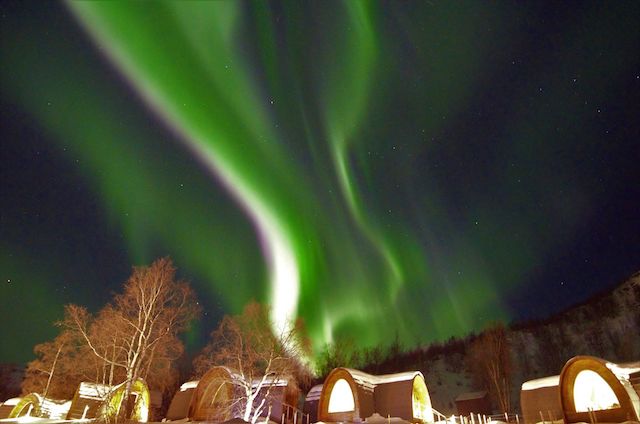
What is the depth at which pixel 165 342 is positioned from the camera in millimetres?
30328

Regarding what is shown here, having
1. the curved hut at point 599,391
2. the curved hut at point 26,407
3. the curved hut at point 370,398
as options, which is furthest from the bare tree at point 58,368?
the curved hut at point 599,391

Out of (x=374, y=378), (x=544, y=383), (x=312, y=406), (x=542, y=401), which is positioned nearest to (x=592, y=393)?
(x=542, y=401)

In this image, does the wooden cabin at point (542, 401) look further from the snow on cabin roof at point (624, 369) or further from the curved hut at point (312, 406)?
the curved hut at point (312, 406)

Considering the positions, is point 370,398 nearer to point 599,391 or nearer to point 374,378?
point 374,378

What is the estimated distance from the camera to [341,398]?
111ft

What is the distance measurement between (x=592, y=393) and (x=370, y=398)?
1506cm

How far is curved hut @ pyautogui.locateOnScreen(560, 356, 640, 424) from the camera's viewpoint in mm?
25359

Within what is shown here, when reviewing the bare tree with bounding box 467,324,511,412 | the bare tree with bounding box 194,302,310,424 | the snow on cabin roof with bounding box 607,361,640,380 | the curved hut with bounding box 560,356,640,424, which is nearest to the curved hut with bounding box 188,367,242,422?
the bare tree with bounding box 194,302,310,424

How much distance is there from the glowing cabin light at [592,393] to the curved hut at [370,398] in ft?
36.5

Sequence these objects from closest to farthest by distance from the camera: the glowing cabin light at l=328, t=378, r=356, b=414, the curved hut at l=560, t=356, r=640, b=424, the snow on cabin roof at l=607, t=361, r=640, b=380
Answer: the curved hut at l=560, t=356, r=640, b=424, the snow on cabin roof at l=607, t=361, r=640, b=380, the glowing cabin light at l=328, t=378, r=356, b=414

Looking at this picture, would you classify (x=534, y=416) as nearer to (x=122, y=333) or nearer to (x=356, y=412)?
(x=356, y=412)

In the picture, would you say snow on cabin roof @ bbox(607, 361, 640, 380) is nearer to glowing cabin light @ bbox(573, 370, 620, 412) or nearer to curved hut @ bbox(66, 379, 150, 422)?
glowing cabin light @ bbox(573, 370, 620, 412)

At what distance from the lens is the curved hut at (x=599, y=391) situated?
25359mm

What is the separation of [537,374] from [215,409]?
183ft
